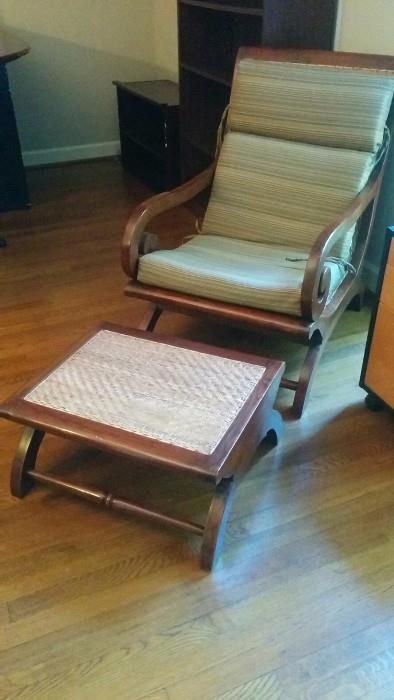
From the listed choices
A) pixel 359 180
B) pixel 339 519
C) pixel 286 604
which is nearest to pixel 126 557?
pixel 286 604

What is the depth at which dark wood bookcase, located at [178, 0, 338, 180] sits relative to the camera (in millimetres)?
2180

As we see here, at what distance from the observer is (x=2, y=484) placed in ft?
5.26

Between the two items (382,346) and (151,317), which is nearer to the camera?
(382,346)

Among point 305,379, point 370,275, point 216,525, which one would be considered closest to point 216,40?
Answer: point 370,275

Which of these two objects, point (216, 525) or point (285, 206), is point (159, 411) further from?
point (285, 206)

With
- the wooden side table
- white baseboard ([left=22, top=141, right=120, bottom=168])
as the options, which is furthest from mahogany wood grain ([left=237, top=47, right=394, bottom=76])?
white baseboard ([left=22, top=141, right=120, bottom=168])

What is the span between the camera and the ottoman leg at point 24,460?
1.52 meters

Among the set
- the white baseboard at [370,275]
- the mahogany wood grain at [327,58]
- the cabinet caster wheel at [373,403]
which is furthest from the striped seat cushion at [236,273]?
the mahogany wood grain at [327,58]

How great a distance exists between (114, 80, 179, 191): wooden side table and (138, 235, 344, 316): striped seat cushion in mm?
1410

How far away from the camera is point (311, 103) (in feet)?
6.66

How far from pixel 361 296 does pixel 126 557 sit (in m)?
1.40

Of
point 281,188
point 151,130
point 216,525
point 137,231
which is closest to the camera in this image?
point 216,525

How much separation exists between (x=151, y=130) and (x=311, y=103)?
5.73 ft

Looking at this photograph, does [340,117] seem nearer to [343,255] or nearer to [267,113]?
[267,113]
